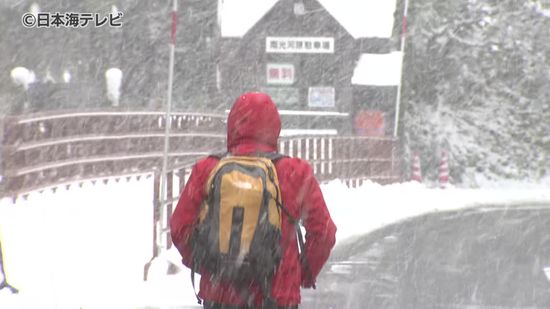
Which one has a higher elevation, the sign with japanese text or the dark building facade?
the dark building facade

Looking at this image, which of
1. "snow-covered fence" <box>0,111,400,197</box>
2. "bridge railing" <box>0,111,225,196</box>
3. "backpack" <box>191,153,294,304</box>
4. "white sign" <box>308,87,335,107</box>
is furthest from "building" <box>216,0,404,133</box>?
"backpack" <box>191,153,294,304</box>

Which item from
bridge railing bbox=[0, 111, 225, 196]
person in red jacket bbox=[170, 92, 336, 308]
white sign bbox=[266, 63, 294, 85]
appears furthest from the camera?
white sign bbox=[266, 63, 294, 85]

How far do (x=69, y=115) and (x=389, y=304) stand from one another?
12.1 meters

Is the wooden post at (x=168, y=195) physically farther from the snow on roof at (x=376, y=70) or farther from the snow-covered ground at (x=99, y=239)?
the snow on roof at (x=376, y=70)

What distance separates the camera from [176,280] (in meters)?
9.77

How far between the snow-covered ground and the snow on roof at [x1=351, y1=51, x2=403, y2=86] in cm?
1226

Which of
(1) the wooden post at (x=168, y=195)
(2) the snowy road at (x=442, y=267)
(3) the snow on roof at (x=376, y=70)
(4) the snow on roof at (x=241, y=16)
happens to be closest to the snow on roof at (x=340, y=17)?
(4) the snow on roof at (x=241, y=16)

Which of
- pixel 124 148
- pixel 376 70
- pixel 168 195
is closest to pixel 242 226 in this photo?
pixel 168 195

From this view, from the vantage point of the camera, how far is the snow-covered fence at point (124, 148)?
1591cm

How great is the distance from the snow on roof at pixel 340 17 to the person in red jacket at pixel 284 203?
29467mm

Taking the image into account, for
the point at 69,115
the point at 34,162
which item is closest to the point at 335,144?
the point at 69,115

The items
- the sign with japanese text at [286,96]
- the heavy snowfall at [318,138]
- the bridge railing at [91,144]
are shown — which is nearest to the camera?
→ the heavy snowfall at [318,138]

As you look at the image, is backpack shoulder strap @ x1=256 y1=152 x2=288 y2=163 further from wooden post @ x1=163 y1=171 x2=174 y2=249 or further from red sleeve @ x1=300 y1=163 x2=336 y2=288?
wooden post @ x1=163 y1=171 x2=174 y2=249

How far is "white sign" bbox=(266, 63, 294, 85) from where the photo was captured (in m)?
33.7
